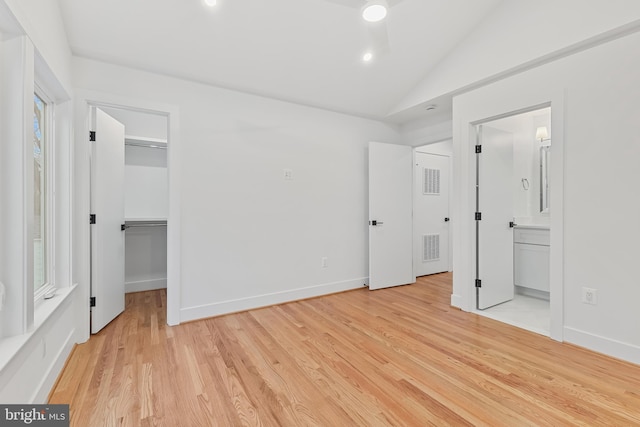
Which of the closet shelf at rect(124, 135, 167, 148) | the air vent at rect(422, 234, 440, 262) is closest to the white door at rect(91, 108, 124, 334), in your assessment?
the closet shelf at rect(124, 135, 167, 148)

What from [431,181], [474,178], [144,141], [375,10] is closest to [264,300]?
[144,141]

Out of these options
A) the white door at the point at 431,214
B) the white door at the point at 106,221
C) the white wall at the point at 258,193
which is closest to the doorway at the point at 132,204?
the white door at the point at 106,221

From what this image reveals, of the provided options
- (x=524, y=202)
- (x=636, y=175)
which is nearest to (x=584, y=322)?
(x=636, y=175)

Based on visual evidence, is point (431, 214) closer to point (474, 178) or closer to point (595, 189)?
point (474, 178)

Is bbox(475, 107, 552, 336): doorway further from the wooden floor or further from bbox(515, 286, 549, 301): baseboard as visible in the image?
the wooden floor

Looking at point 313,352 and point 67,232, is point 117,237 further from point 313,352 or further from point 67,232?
point 313,352

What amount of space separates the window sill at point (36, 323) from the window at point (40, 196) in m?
0.16

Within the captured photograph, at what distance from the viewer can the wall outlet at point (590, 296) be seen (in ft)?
7.58

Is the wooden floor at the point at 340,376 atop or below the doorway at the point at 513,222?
below

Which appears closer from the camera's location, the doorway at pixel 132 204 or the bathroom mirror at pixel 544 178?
the doorway at pixel 132 204

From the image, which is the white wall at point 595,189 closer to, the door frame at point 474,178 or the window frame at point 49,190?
the door frame at point 474,178

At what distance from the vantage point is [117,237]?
307cm

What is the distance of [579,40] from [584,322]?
2226 mm

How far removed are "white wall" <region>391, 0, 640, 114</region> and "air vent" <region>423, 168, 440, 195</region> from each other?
1.89 metres
